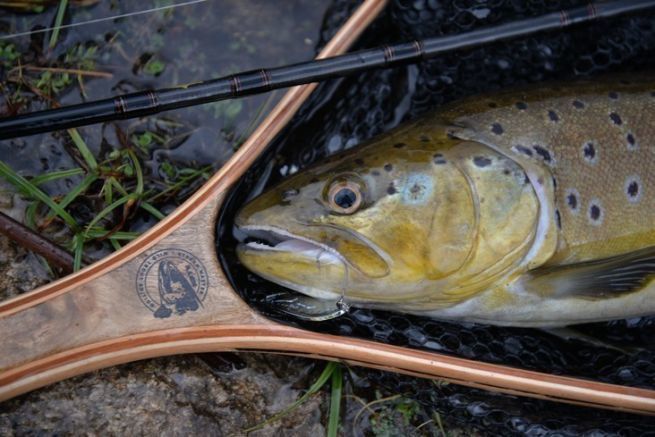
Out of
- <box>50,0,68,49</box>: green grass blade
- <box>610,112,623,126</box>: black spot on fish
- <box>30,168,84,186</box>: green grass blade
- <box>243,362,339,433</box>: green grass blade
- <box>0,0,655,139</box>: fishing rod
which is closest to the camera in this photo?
<box>0,0,655,139</box>: fishing rod

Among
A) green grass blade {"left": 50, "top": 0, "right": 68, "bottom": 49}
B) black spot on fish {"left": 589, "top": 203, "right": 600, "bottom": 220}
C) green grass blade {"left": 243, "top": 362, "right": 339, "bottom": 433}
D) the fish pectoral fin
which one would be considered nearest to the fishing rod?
black spot on fish {"left": 589, "top": 203, "right": 600, "bottom": 220}

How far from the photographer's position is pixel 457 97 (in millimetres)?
2475

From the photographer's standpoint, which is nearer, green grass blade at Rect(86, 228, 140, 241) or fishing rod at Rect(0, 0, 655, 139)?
fishing rod at Rect(0, 0, 655, 139)

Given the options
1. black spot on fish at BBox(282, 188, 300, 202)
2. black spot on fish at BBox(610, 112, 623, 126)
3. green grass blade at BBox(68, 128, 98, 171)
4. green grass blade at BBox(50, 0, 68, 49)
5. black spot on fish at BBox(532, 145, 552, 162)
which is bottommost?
green grass blade at BBox(68, 128, 98, 171)

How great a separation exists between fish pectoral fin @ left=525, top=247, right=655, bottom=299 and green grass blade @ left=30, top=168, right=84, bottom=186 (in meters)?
1.59

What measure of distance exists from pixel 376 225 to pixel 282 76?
0.49 meters

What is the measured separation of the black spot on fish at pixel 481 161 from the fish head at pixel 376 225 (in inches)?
1.4

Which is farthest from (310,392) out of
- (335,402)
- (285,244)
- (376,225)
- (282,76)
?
(282,76)

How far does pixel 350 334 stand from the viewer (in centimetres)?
217

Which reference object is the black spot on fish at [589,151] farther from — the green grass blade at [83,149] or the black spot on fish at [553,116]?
the green grass blade at [83,149]

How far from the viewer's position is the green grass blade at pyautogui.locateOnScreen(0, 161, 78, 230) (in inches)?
96.9

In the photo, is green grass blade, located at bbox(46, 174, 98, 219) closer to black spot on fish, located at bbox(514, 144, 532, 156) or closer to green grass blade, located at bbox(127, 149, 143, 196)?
green grass blade, located at bbox(127, 149, 143, 196)

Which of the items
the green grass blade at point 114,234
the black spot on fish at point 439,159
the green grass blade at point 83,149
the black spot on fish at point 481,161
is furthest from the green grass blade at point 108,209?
the black spot on fish at point 481,161

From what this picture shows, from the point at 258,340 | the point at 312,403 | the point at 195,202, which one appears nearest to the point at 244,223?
the point at 195,202
